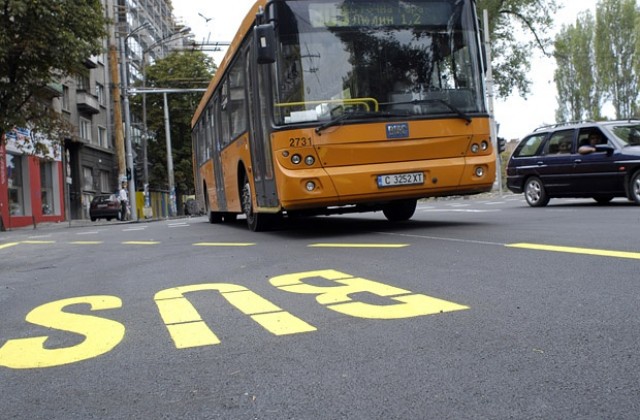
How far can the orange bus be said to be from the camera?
8602 millimetres

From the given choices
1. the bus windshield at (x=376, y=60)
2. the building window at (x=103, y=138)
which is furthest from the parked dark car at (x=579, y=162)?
the building window at (x=103, y=138)

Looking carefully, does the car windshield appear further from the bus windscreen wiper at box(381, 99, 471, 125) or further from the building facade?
the building facade

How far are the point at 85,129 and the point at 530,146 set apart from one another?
105ft

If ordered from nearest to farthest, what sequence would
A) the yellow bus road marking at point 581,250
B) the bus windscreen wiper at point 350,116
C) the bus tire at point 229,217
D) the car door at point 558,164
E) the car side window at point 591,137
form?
the yellow bus road marking at point 581,250, the bus windscreen wiper at point 350,116, the car side window at point 591,137, the car door at point 558,164, the bus tire at point 229,217

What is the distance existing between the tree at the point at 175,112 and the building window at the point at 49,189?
57.2 ft

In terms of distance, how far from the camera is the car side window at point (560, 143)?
13602 mm

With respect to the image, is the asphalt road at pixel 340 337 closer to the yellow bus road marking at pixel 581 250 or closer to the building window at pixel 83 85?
the yellow bus road marking at pixel 581 250

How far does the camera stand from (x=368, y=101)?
870cm

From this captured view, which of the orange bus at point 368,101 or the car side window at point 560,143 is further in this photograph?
the car side window at point 560,143

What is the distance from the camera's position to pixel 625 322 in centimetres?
341

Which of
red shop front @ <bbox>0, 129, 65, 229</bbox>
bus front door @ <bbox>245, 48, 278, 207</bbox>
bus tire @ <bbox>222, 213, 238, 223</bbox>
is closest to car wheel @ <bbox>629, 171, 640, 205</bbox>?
bus front door @ <bbox>245, 48, 278, 207</bbox>

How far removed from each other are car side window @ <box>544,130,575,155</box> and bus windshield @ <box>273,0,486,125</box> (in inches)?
211

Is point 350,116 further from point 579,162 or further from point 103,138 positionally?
point 103,138

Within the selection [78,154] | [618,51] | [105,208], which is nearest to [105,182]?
[78,154]
